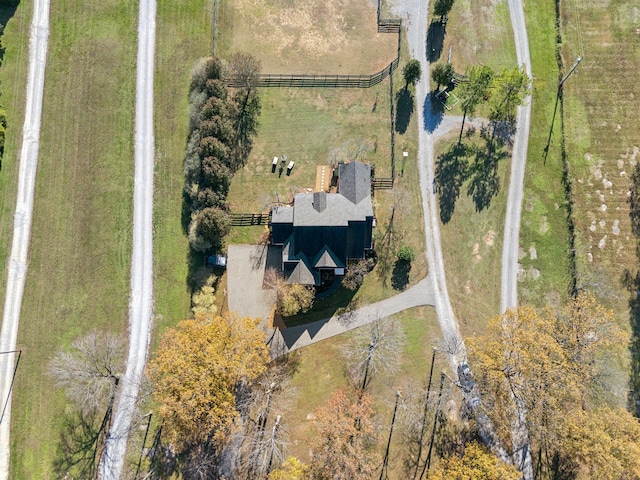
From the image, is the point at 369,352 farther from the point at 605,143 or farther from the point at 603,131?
the point at 603,131

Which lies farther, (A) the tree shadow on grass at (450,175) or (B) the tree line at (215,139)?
(A) the tree shadow on grass at (450,175)

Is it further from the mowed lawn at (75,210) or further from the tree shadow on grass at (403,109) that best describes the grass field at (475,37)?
the mowed lawn at (75,210)

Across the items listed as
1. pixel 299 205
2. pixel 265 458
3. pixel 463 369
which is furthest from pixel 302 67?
pixel 265 458

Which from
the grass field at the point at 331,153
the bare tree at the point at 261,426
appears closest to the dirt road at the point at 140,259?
the grass field at the point at 331,153

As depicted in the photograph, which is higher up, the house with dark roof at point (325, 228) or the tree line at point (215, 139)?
the tree line at point (215, 139)

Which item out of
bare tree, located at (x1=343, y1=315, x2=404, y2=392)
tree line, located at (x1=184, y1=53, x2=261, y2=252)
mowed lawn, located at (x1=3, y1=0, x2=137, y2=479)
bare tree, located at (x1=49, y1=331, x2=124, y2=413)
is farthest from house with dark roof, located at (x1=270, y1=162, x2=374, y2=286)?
bare tree, located at (x1=49, y1=331, x2=124, y2=413)

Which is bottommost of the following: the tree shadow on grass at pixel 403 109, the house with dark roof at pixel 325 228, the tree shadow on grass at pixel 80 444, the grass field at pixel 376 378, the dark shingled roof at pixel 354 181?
the tree shadow on grass at pixel 80 444

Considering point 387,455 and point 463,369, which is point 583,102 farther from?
point 387,455
